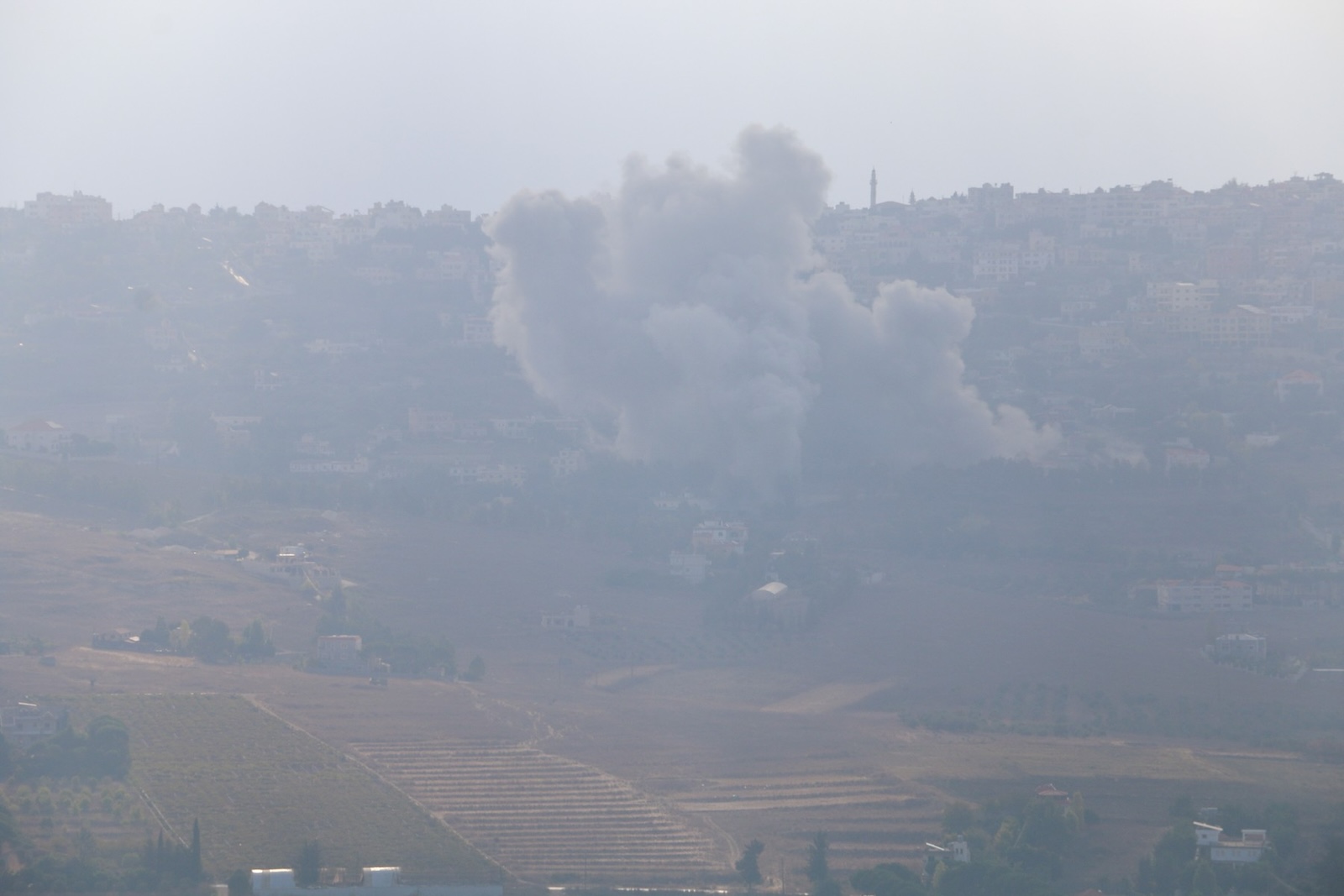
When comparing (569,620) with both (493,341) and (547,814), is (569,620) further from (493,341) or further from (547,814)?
(493,341)

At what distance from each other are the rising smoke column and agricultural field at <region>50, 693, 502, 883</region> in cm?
1760

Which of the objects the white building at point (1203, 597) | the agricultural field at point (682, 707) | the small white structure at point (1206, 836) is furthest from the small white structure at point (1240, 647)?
the small white structure at point (1206, 836)

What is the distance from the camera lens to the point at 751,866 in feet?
80.1

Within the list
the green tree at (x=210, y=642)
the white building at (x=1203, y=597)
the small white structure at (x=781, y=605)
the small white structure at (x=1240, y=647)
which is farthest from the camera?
the white building at (x=1203, y=597)

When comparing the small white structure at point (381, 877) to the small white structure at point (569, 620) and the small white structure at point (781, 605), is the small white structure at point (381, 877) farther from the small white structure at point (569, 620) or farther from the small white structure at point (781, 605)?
the small white structure at point (781, 605)

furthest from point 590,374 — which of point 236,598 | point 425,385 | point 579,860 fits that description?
point 579,860

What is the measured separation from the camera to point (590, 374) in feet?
157

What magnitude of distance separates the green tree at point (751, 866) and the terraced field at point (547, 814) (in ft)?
0.89

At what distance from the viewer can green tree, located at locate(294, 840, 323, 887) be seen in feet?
77.2

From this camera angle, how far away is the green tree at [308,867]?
23.5 metres

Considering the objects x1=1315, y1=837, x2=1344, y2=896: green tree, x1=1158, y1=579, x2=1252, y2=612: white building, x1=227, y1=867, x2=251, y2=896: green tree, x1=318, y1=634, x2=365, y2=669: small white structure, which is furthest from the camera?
x1=1158, y1=579, x2=1252, y2=612: white building

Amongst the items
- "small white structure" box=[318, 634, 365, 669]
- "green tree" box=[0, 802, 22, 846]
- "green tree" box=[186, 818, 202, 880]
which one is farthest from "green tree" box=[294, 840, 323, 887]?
"small white structure" box=[318, 634, 365, 669]

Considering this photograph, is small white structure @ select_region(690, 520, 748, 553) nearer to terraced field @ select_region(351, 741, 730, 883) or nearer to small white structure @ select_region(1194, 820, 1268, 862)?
→ terraced field @ select_region(351, 741, 730, 883)

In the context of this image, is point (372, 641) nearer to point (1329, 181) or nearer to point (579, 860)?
point (579, 860)
